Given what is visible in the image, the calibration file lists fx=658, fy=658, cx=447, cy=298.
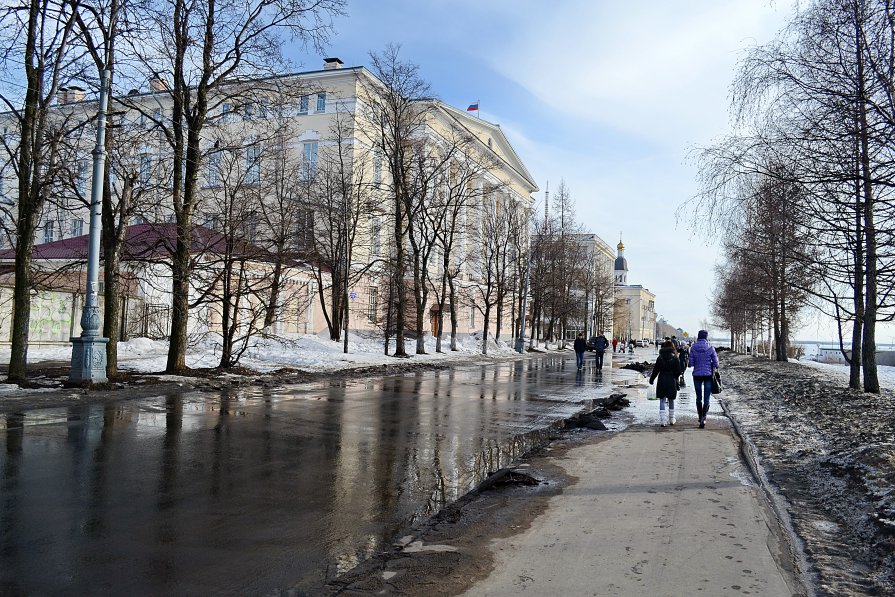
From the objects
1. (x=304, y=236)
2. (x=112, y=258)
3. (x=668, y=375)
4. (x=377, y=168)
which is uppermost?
(x=377, y=168)

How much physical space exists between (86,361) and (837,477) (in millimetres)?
14335

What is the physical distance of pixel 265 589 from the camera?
167 inches

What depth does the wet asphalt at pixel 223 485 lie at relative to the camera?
4547mm

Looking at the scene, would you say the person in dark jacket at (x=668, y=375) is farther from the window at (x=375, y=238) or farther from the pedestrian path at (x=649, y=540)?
the window at (x=375, y=238)

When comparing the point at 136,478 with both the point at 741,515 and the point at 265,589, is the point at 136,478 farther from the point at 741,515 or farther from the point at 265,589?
the point at 741,515

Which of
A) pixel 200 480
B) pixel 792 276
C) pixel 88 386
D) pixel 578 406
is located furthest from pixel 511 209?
pixel 200 480

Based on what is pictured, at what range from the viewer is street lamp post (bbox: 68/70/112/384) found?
47.4 ft

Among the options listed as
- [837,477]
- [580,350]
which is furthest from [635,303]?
[837,477]

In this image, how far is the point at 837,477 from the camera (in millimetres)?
7633

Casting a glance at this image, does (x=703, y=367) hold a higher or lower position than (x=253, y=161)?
lower

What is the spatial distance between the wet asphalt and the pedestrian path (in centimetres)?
119

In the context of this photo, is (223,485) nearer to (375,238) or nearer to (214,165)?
(214,165)

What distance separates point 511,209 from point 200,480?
1905 inches

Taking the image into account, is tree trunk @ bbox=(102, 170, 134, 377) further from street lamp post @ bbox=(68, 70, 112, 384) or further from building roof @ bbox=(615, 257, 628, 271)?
building roof @ bbox=(615, 257, 628, 271)
